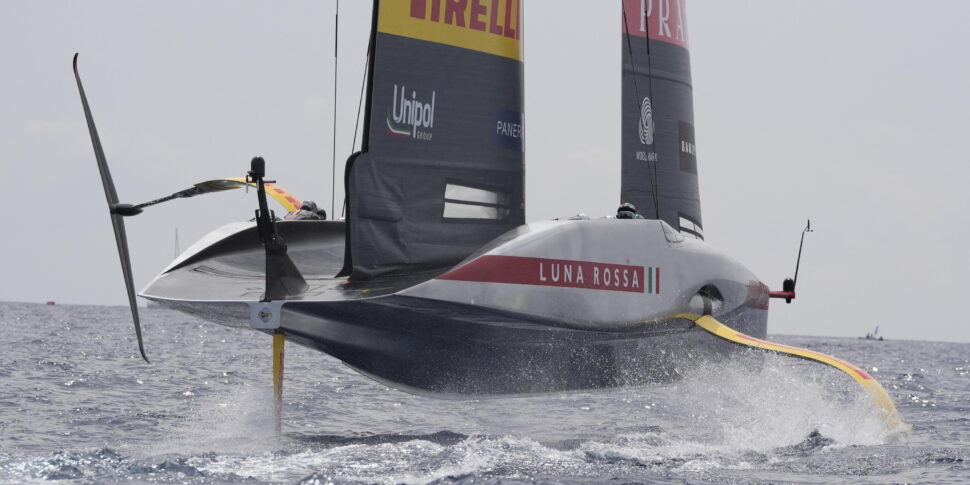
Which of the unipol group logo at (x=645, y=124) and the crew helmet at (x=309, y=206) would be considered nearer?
the crew helmet at (x=309, y=206)

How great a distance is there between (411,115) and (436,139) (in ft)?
1.00

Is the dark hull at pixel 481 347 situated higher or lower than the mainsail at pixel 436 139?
lower

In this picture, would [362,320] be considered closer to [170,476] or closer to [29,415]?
[170,476]

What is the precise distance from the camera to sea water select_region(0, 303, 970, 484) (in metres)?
7.03

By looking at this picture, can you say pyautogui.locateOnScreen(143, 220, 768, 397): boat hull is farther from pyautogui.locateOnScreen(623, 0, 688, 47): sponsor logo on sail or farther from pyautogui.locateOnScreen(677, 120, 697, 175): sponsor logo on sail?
pyautogui.locateOnScreen(677, 120, 697, 175): sponsor logo on sail

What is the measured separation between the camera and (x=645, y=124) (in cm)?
1234

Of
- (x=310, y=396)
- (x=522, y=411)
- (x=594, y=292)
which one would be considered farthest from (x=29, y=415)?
(x=594, y=292)

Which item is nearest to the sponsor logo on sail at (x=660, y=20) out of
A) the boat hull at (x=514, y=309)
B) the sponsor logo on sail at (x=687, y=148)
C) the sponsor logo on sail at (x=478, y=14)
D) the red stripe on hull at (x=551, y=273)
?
the sponsor logo on sail at (x=687, y=148)

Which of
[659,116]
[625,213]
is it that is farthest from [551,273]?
[659,116]

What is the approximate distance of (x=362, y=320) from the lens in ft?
25.8

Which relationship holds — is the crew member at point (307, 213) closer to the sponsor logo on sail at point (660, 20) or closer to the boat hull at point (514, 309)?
the boat hull at point (514, 309)

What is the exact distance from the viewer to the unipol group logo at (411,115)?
8.80m

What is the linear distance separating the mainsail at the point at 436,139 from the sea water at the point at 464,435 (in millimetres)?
1595

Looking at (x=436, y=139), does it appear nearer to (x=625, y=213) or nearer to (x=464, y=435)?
(x=625, y=213)
